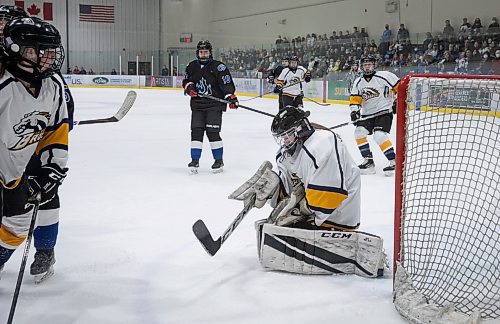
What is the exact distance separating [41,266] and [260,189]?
0.94 m

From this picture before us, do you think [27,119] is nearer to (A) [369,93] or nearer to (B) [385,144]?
(B) [385,144]

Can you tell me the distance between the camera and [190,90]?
5172 millimetres

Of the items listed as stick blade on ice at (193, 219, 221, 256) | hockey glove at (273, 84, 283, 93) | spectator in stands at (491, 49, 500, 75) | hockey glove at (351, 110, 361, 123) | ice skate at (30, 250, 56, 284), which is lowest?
ice skate at (30, 250, 56, 284)

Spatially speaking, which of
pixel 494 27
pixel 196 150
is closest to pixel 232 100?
pixel 196 150

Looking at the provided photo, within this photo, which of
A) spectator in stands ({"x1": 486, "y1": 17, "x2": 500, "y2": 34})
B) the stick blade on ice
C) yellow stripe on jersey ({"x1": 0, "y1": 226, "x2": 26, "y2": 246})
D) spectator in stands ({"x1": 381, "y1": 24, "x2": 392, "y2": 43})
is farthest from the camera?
spectator in stands ({"x1": 381, "y1": 24, "x2": 392, "y2": 43})

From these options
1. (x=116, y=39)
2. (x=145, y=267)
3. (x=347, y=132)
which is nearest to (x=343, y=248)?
(x=145, y=267)

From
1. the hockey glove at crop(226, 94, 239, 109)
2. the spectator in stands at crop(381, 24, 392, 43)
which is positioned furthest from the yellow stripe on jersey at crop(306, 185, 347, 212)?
the spectator in stands at crop(381, 24, 392, 43)

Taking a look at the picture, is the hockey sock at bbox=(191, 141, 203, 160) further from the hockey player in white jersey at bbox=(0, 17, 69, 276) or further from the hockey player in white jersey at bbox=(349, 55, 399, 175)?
the hockey player in white jersey at bbox=(0, 17, 69, 276)

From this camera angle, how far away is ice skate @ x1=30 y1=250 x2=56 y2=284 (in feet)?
7.71

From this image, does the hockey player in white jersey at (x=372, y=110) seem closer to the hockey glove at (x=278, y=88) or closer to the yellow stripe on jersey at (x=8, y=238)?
the hockey glove at (x=278, y=88)

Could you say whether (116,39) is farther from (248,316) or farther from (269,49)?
(248,316)

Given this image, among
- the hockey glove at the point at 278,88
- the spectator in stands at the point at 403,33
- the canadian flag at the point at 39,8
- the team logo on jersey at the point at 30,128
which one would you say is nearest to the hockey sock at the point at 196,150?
the team logo on jersey at the point at 30,128

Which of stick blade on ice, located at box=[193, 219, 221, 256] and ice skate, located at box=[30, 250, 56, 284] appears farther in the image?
stick blade on ice, located at box=[193, 219, 221, 256]

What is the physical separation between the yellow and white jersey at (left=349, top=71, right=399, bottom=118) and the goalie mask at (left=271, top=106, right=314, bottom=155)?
3006 mm
